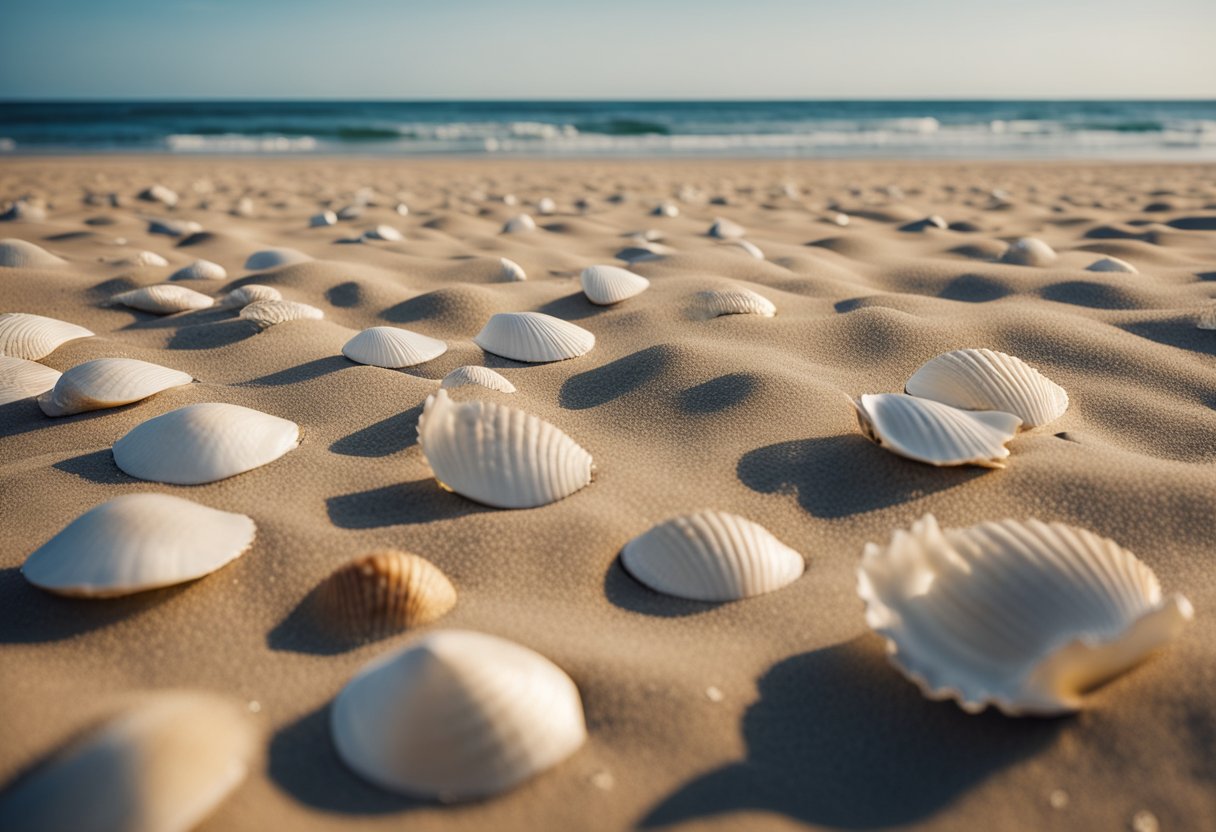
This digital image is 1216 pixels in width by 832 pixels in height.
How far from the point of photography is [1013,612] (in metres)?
1.05

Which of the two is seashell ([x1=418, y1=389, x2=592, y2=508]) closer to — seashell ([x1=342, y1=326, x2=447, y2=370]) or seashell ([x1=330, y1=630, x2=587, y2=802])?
seashell ([x1=330, y1=630, x2=587, y2=802])

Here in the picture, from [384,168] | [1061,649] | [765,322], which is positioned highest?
[1061,649]

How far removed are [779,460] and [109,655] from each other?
129 centimetres

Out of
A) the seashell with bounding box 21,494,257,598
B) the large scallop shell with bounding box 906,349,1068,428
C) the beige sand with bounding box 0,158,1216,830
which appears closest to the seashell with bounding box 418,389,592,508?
the beige sand with bounding box 0,158,1216,830

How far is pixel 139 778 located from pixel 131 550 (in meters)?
0.49

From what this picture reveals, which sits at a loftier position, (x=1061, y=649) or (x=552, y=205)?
(x=1061, y=649)

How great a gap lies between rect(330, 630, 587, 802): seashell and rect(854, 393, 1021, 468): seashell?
910 mm

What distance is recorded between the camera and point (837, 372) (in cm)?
225

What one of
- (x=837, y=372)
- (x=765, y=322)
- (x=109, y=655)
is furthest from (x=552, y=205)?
(x=109, y=655)

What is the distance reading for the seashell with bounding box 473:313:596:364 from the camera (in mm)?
2391

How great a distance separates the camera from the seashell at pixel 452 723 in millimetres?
949

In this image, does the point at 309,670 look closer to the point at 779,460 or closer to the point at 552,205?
the point at 779,460

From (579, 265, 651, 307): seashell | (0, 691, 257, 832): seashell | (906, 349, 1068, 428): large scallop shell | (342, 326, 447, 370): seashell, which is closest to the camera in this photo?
(0, 691, 257, 832): seashell

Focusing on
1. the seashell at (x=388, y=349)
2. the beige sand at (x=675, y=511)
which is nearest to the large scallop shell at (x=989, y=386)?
the beige sand at (x=675, y=511)
